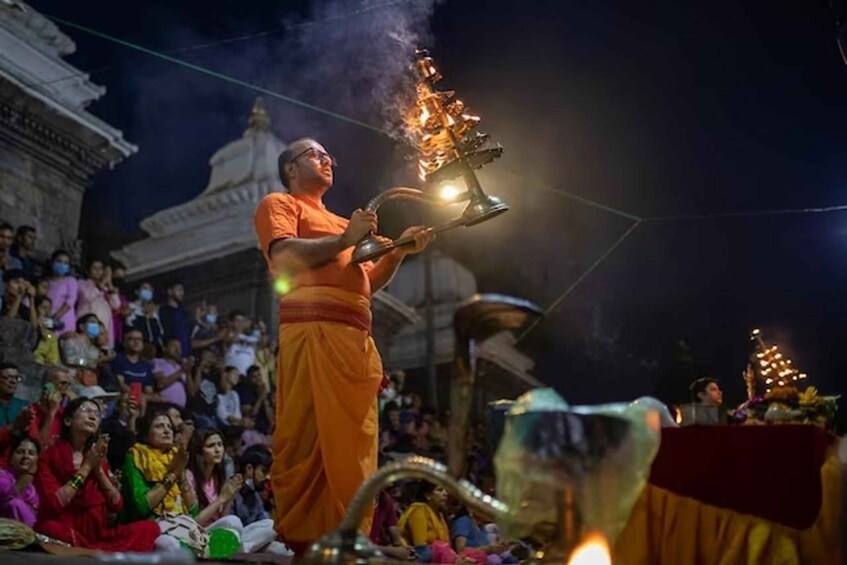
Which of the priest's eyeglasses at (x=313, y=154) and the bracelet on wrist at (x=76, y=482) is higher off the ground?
the priest's eyeglasses at (x=313, y=154)

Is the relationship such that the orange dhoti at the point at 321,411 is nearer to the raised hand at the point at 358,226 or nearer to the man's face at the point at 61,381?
the raised hand at the point at 358,226

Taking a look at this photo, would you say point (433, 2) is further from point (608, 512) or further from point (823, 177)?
point (608, 512)

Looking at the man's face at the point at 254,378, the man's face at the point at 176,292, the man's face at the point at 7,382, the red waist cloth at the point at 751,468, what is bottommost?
the red waist cloth at the point at 751,468

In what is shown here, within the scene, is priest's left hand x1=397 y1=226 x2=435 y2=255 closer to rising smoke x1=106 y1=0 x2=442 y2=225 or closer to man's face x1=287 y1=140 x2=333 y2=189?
man's face x1=287 y1=140 x2=333 y2=189

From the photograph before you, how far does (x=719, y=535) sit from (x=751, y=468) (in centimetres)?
26

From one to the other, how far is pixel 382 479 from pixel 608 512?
477 mm

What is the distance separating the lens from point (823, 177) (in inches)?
390

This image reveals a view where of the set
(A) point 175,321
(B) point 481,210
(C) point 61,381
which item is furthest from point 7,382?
(B) point 481,210

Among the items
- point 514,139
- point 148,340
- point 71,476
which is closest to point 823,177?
point 514,139

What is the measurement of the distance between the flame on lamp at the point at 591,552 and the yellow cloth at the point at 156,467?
421 cm

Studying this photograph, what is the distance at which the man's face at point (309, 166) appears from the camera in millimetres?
3900

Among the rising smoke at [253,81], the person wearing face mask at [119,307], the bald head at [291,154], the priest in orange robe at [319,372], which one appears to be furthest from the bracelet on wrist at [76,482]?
the rising smoke at [253,81]

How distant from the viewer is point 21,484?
4699 mm

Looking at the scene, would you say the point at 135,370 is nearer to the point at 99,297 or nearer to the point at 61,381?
the point at 99,297
